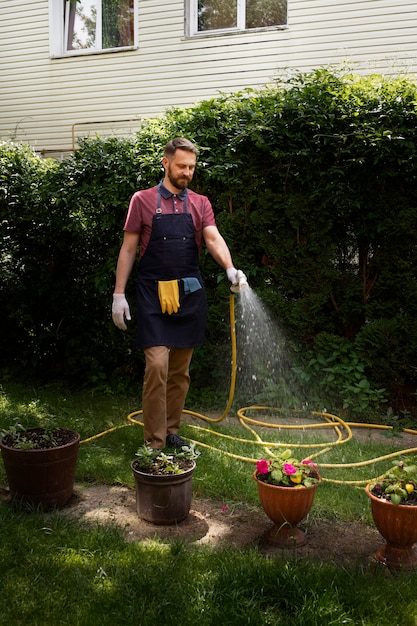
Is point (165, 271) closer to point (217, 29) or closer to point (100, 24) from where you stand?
point (217, 29)

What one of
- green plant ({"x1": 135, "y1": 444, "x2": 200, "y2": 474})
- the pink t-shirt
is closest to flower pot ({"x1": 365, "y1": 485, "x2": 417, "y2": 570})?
green plant ({"x1": 135, "y1": 444, "x2": 200, "y2": 474})

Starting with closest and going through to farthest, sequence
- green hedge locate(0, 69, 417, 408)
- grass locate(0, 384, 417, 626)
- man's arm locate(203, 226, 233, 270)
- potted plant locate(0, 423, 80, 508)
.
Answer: grass locate(0, 384, 417, 626) < potted plant locate(0, 423, 80, 508) < man's arm locate(203, 226, 233, 270) < green hedge locate(0, 69, 417, 408)

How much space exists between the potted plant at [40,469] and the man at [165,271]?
2.07 ft

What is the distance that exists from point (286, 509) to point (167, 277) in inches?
66.7

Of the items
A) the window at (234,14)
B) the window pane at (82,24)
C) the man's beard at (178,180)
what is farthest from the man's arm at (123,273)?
the window pane at (82,24)

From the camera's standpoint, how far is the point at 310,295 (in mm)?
5359

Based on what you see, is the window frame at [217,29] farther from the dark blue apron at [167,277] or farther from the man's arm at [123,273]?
the man's arm at [123,273]

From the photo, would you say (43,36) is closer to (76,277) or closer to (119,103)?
(119,103)

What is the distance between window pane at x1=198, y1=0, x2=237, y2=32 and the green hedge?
453 cm

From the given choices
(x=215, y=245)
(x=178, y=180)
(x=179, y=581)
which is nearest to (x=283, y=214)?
(x=215, y=245)

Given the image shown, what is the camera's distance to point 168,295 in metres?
4.00

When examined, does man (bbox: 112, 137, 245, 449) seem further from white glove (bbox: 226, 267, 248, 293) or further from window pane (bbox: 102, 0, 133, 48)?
window pane (bbox: 102, 0, 133, 48)

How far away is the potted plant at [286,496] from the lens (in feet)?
9.62

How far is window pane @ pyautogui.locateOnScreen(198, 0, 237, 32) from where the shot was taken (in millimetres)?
9617
